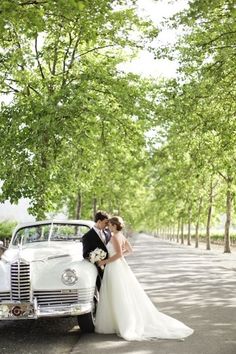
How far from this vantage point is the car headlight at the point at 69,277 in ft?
26.3

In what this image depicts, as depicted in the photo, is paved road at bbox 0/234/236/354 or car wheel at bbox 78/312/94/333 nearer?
paved road at bbox 0/234/236/354

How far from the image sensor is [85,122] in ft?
64.3

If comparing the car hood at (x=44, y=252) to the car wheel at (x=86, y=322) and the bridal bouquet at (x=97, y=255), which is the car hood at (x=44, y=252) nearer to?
the bridal bouquet at (x=97, y=255)

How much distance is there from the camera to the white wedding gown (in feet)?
26.3

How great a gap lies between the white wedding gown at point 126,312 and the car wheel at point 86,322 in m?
0.09

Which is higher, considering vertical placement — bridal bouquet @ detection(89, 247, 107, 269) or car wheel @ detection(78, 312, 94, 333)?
bridal bouquet @ detection(89, 247, 107, 269)

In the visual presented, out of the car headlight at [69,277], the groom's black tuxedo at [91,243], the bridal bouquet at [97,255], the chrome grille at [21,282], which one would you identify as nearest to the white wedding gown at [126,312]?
the bridal bouquet at [97,255]

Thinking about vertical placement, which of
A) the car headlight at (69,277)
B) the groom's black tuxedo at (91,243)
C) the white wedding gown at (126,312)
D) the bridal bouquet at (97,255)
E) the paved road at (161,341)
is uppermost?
the groom's black tuxedo at (91,243)

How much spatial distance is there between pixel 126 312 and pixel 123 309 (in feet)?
0.21

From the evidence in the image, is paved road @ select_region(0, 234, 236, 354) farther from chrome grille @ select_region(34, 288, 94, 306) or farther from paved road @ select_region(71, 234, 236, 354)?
chrome grille @ select_region(34, 288, 94, 306)

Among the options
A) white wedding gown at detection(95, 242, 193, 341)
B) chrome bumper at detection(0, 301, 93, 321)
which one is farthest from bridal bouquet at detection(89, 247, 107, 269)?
chrome bumper at detection(0, 301, 93, 321)

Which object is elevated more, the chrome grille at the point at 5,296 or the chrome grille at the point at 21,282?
the chrome grille at the point at 21,282

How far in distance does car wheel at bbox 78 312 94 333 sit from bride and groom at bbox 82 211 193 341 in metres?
0.09

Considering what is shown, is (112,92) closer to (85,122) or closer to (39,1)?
(85,122)
